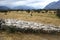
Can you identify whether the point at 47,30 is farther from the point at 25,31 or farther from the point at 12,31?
the point at 12,31

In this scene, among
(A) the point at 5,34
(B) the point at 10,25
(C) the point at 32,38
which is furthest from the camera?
(B) the point at 10,25

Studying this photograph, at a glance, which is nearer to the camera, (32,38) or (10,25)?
(32,38)

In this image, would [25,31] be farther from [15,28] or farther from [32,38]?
[32,38]

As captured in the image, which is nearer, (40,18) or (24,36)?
(24,36)

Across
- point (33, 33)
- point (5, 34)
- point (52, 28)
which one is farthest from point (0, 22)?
point (52, 28)

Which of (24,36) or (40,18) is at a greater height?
(24,36)

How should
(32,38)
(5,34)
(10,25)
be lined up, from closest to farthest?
(32,38), (5,34), (10,25)

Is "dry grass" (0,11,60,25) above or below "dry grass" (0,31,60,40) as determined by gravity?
below

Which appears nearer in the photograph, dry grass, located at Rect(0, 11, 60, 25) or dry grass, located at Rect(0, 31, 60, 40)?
dry grass, located at Rect(0, 31, 60, 40)

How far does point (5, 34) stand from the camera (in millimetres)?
17562

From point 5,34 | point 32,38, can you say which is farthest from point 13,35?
point 32,38

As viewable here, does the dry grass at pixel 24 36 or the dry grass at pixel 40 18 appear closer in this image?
the dry grass at pixel 24 36

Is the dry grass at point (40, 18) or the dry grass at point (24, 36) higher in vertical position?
the dry grass at point (24, 36)

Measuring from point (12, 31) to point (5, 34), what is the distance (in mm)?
964
